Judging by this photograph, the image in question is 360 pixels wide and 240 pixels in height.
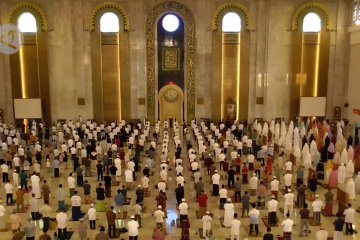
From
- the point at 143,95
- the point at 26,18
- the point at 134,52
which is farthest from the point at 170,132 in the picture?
the point at 26,18

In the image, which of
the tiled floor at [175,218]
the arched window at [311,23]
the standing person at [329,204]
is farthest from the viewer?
the arched window at [311,23]

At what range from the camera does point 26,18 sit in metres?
28.9

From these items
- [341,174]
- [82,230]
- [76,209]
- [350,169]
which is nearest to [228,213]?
[82,230]

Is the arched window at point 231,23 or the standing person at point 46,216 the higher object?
the arched window at point 231,23

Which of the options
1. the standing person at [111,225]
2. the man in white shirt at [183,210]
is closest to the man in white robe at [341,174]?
the man in white shirt at [183,210]

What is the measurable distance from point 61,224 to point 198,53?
759 inches

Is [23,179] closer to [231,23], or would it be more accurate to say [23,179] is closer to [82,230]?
[82,230]

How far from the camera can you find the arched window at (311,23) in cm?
2939

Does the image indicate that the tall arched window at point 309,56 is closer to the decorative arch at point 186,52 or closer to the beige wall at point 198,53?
the beige wall at point 198,53

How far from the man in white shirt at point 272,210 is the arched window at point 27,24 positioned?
71.2 feet

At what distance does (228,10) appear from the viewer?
2900 centimetres

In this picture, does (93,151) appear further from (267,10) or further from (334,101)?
(334,101)

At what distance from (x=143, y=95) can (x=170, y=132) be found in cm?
399

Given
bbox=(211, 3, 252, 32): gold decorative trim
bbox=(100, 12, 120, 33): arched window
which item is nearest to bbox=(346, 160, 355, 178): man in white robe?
bbox=(211, 3, 252, 32): gold decorative trim
